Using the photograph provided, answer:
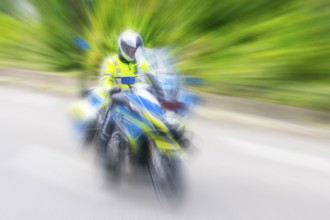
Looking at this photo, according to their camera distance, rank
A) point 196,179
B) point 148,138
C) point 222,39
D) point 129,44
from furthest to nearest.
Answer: point 222,39 → point 196,179 → point 129,44 → point 148,138

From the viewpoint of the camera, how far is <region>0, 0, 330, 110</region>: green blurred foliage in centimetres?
813

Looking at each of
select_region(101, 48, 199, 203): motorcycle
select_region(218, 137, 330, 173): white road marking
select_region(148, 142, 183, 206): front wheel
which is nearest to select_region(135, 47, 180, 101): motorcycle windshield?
select_region(101, 48, 199, 203): motorcycle

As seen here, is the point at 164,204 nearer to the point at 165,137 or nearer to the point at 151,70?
the point at 165,137

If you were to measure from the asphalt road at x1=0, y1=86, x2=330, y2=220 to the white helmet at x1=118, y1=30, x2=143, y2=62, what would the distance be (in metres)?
1.06

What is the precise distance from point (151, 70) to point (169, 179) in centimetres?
101

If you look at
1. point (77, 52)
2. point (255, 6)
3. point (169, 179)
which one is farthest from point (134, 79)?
point (77, 52)

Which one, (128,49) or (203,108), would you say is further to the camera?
(203,108)

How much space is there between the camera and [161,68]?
173 inches

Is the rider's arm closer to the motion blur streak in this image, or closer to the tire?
the motion blur streak

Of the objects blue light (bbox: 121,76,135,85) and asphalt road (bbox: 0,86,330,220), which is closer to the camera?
asphalt road (bbox: 0,86,330,220)

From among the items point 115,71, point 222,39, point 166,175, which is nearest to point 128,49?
point 115,71

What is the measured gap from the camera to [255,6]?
384 inches

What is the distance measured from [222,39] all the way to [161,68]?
558cm

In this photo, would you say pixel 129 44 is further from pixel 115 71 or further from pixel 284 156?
pixel 284 156
